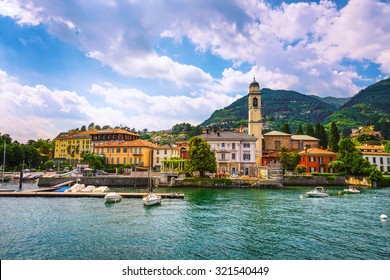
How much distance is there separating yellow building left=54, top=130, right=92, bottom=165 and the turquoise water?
248 feet

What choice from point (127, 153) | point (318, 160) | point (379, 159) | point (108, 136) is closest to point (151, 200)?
point (127, 153)

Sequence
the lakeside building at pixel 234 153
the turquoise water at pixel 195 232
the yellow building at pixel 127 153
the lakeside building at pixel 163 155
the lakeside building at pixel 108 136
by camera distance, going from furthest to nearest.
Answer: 1. the lakeside building at pixel 108 136
2. the yellow building at pixel 127 153
3. the lakeside building at pixel 163 155
4. the lakeside building at pixel 234 153
5. the turquoise water at pixel 195 232

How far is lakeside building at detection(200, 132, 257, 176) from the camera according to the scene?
65.8 meters

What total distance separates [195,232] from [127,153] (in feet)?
199

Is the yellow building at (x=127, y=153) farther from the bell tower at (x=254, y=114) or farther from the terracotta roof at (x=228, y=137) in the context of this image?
the bell tower at (x=254, y=114)

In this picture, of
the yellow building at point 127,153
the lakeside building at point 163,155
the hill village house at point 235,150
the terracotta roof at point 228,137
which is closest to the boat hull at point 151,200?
the hill village house at point 235,150

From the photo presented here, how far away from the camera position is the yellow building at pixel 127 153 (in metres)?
76.2

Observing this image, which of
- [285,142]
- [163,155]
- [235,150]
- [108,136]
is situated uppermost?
[108,136]

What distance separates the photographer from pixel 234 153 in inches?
2601

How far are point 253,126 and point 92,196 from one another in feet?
172

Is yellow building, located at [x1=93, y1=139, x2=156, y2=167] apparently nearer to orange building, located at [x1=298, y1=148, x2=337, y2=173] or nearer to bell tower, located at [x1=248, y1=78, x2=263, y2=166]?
bell tower, located at [x1=248, y1=78, x2=263, y2=166]

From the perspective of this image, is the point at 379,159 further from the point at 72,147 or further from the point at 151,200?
the point at 72,147

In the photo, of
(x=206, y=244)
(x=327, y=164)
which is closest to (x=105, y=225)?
(x=206, y=244)
